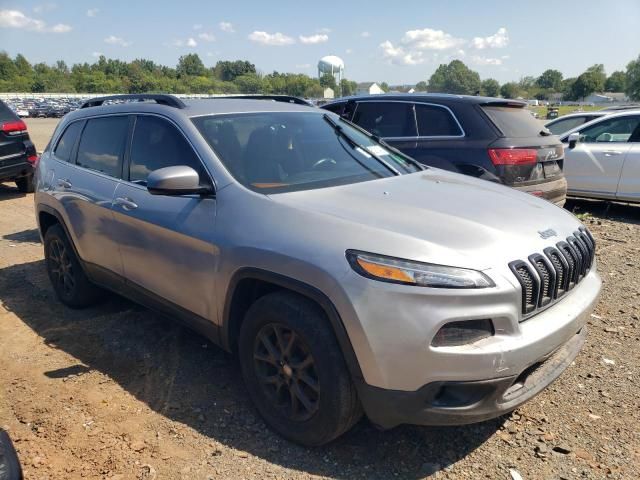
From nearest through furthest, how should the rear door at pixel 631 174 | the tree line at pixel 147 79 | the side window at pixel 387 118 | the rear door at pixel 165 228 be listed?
the rear door at pixel 165 228, the side window at pixel 387 118, the rear door at pixel 631 174, the tree line at pixel 147 79

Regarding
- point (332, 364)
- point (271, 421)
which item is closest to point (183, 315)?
point (271, 421)

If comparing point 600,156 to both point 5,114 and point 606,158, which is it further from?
point 5,114

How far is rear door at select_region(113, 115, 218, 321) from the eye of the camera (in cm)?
301

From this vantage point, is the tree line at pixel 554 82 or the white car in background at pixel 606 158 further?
the tree line at pixel 554 82

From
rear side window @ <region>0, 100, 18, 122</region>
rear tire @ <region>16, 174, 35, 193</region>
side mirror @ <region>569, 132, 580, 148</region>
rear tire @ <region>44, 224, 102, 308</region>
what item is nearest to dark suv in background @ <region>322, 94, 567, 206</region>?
side mirror @ <region>569, 132, 580, 148</region>

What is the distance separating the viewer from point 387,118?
6449 mm

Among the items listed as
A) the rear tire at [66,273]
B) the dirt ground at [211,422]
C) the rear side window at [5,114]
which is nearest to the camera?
the dirt ground at [211,422]

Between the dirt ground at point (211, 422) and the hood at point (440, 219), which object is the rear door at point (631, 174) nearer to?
the dirt ground at point (211, 422)

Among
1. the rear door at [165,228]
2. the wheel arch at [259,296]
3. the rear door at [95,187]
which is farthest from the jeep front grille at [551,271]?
the rear door at [95,187]

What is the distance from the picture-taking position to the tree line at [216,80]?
9725 cm

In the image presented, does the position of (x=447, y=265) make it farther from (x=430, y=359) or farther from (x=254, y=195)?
(x=254, y=195)

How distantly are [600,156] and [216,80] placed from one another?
127 m

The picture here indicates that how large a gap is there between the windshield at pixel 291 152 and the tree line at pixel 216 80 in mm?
84150

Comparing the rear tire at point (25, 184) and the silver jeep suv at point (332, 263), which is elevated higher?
the silver jeep suv at point (332, 263)
